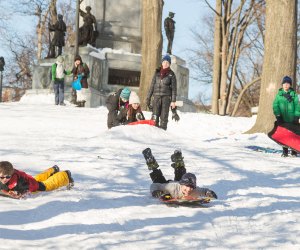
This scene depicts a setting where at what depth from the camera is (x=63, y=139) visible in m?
11.9

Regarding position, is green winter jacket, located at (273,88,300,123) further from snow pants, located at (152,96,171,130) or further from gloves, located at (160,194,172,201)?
gloves, located at (160,194,172,201)

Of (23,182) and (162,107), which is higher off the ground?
(162,107)

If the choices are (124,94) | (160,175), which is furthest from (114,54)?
(160,175)

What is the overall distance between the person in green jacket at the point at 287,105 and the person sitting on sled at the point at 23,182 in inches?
220

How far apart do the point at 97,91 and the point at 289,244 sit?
19.2 m

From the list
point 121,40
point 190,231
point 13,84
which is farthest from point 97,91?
point 13,84

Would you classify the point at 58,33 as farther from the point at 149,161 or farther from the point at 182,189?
the point at 182,189

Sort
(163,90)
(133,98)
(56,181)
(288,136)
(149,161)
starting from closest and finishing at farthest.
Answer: (56,181)
(149,161)
(288,136)
(133,98)
(163,90)

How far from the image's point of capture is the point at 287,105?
37.4 ft

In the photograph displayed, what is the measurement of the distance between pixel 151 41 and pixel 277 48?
6.91 meters

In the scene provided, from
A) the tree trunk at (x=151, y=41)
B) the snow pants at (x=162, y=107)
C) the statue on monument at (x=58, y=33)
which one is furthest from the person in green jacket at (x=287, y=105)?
the statue on monument at (x=58, y=33)

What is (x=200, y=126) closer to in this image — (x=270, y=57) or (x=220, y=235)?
(x=270, y=57)

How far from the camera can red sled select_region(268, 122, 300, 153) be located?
11094mm

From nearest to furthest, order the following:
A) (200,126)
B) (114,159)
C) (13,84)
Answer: (114,159) → (200,126) → (13,84)
